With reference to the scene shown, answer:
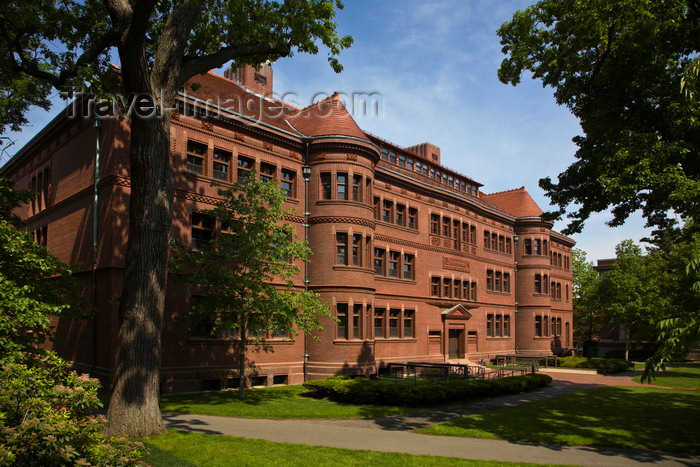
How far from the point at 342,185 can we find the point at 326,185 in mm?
807

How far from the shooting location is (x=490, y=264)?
42031mm

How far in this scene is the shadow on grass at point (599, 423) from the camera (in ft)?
44.9

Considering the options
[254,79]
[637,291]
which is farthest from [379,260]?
[637,291]

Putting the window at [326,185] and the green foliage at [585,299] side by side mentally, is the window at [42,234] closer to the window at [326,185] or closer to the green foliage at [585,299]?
the window at [326,185]

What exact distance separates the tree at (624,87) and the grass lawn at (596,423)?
6.14 m

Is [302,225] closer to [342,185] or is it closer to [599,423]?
[342,185]

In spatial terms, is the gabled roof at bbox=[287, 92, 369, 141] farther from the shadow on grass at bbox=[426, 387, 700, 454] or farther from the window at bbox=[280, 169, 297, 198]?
the shadow on grass at bbox=[426, 387, 700, 454]

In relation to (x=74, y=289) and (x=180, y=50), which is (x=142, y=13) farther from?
(x=74, y=289)

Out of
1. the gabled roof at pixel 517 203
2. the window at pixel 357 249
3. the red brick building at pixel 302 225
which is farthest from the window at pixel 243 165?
the gabled roof at pixel 517 203

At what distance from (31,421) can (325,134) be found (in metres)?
22.4

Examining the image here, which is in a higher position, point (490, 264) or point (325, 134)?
point (325, 134)

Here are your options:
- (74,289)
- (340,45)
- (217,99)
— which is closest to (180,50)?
(340,45)

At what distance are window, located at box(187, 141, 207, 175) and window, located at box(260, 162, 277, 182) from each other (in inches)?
121

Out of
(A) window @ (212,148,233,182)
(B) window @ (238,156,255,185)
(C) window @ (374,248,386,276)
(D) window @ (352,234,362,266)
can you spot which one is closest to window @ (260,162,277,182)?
(B) window @ (238,156,255,185)
